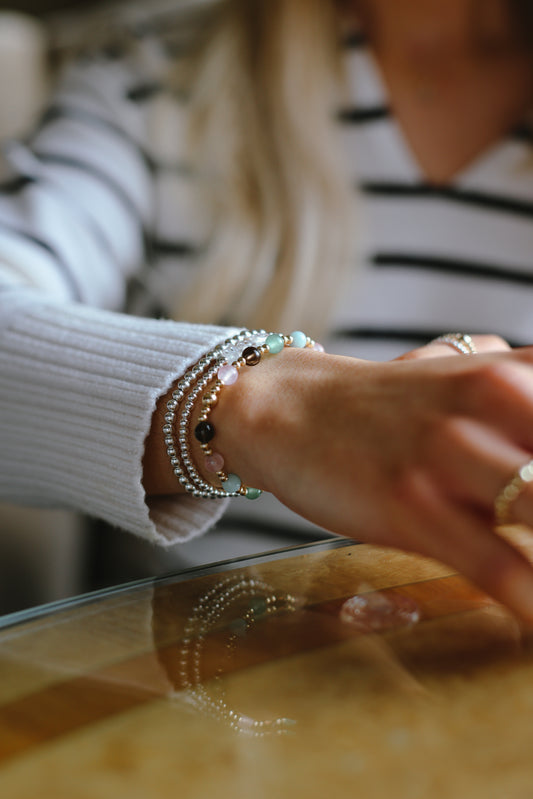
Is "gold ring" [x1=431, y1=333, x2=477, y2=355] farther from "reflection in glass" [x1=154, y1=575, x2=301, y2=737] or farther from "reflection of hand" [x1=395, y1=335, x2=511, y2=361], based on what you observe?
"reflection in glass" [x1=154, y1=575, x2=301, y2=737]

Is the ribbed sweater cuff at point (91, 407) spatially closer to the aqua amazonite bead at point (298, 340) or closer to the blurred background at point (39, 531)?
the aqua amazonite bead at point (298, 340)

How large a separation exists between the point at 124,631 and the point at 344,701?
84 mm

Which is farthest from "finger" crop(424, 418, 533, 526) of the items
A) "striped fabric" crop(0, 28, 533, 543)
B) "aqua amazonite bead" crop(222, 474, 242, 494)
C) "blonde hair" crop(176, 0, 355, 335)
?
"blonde hair" crop(176, 0, 355, 335)

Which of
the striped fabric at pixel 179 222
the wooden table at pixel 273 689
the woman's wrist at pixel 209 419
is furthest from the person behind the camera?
the striped fabric at pixel 179 222

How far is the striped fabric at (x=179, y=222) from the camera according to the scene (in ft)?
1.88

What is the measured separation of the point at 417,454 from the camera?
0.77ft

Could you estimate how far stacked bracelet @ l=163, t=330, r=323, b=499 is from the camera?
307 millimetres

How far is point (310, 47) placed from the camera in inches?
26.9

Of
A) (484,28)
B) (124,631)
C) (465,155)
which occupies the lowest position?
(124,631)

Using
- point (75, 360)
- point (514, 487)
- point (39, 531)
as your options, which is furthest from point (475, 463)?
point (39, 531)

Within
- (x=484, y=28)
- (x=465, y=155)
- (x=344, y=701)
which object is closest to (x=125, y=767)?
(x=344, y=701)

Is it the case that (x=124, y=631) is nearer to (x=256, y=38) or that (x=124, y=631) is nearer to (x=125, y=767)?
(x=125, y=767)

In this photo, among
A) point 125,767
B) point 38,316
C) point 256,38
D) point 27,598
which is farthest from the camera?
point 256,38

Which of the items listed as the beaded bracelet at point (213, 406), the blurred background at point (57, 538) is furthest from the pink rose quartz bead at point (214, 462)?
the blurred background at point (57, 538)
